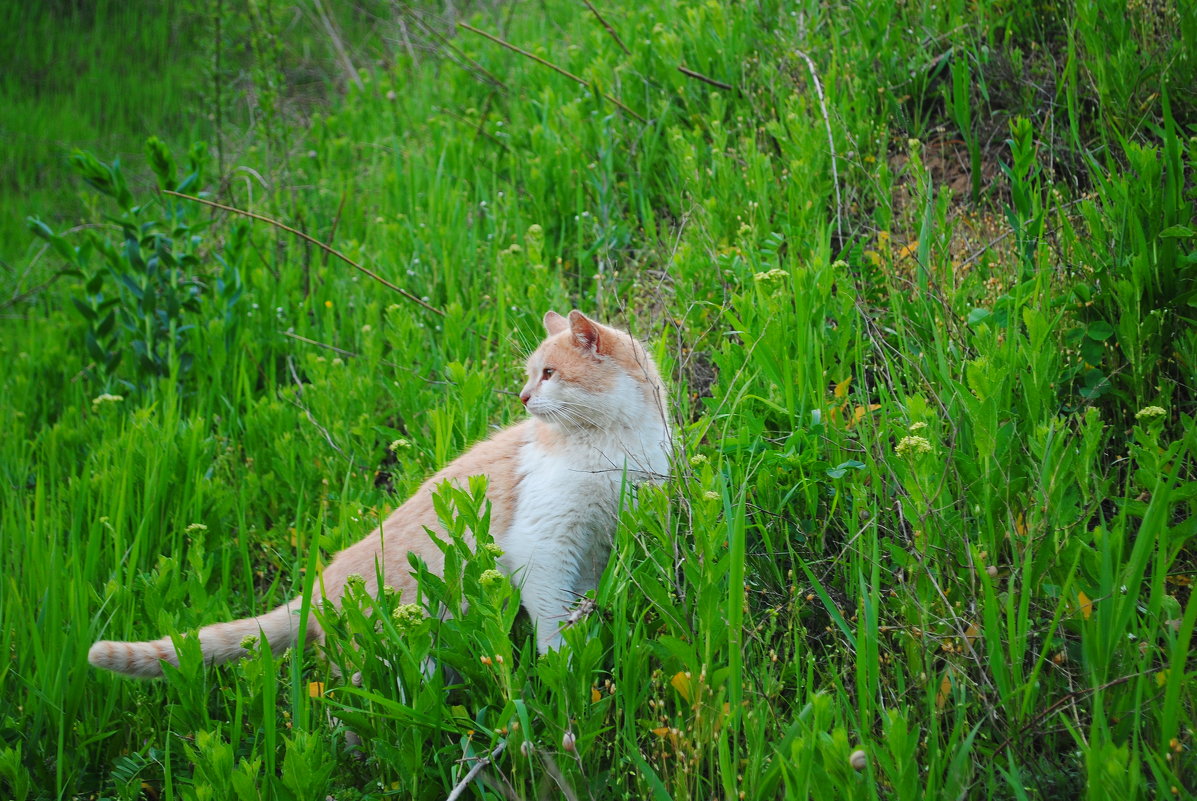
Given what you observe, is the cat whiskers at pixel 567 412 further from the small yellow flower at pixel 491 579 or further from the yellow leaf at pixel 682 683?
the yellow leaf at pixel 682 683

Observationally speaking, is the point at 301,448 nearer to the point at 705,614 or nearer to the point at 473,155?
the point at 705,614

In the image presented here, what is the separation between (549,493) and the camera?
283 cm

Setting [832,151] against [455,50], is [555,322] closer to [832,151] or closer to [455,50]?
[832,151]

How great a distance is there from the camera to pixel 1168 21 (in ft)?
12.6

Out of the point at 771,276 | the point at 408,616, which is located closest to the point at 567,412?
the point at 771,276

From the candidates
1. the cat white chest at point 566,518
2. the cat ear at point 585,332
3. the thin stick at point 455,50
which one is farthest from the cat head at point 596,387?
the thin stick at point 455,50

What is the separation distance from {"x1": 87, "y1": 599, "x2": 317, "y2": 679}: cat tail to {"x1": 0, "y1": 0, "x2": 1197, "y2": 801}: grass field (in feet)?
0.32

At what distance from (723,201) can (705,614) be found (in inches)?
102

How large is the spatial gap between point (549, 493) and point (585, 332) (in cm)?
63

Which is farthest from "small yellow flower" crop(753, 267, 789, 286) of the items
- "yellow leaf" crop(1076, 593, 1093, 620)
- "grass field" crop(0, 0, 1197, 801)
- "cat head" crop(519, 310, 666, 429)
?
"yellow leaf" crop(1076, 593, 1093, 620)

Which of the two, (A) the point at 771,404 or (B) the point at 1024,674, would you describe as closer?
(B) the point at 1024,674

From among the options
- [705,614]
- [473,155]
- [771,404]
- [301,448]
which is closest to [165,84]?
[473,155]

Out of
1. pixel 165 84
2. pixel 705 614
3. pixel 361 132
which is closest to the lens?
pixel 705 614

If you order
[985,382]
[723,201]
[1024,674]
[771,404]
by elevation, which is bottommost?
[1024,674]
